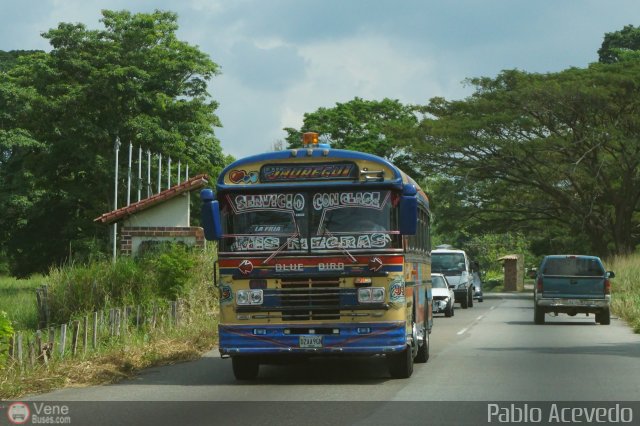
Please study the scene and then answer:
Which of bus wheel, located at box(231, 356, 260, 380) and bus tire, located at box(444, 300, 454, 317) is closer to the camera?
bus wheel, located at box(231, 356, 260, 380)

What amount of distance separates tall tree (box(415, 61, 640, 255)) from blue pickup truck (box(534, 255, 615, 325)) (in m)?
20.0

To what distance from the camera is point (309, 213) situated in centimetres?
1443

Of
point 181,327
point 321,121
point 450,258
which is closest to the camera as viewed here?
point 181,327

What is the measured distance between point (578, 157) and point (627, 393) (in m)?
41.0

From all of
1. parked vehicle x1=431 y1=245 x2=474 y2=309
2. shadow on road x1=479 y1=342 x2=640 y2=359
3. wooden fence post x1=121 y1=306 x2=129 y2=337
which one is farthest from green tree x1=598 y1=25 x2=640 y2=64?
wooden fence post x1=121 y1=306 x2=129 y2=337

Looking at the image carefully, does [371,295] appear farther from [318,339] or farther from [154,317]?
[154,317]

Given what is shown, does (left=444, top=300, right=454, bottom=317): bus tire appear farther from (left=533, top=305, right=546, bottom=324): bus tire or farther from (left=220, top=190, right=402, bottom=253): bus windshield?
(left=220, top=190, right=402, bottom=253): bus windshield

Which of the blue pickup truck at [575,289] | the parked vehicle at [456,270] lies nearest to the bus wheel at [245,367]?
the blue pickup truck at [575,289]

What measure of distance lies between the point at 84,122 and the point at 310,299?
36.7m

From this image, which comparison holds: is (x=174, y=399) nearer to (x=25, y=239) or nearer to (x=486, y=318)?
(x=486, y=318)

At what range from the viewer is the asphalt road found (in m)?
12.7

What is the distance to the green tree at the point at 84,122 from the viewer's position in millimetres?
49562

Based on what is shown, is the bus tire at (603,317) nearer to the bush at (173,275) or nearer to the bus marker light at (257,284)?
the bush at (173,275)

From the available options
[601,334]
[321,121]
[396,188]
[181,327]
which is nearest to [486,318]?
[601,334]
